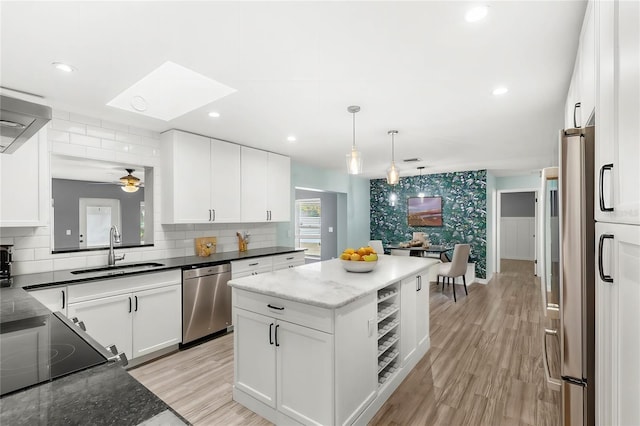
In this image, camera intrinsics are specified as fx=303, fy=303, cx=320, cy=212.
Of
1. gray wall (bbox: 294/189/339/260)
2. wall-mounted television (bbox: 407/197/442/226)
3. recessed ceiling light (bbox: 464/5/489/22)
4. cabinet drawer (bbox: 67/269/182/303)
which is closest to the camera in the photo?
recessed ceiling light (bbox: 464/5/489/22)

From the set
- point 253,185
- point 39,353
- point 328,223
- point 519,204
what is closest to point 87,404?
point 39,353

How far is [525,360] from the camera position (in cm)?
296

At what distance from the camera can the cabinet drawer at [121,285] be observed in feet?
8.19

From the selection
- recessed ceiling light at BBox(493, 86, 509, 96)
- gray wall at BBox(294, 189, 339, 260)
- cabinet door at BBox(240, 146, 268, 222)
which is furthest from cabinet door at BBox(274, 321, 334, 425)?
gray wall at BBox(294, 189, 339, 260)

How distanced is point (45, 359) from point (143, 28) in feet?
5.17

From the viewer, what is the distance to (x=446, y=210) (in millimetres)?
6926

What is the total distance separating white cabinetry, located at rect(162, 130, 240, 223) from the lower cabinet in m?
1.78

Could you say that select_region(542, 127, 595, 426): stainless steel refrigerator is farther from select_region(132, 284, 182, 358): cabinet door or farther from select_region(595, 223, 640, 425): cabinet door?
select_region(132, 284, 182, 358): cabinet door

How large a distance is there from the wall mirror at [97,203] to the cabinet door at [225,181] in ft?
2.33

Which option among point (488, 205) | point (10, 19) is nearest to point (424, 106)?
point (10, 19)

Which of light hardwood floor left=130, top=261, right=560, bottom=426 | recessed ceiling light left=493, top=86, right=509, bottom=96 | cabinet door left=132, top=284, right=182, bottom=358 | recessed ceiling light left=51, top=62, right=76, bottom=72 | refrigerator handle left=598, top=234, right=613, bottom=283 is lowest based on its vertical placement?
light hardwood floor left=130, top=261, right=560, bottom=426

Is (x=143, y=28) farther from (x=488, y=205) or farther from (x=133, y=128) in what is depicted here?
(x=488, y=205)

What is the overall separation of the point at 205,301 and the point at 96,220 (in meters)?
1.41

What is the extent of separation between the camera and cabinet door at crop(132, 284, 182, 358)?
2848 millimetres
